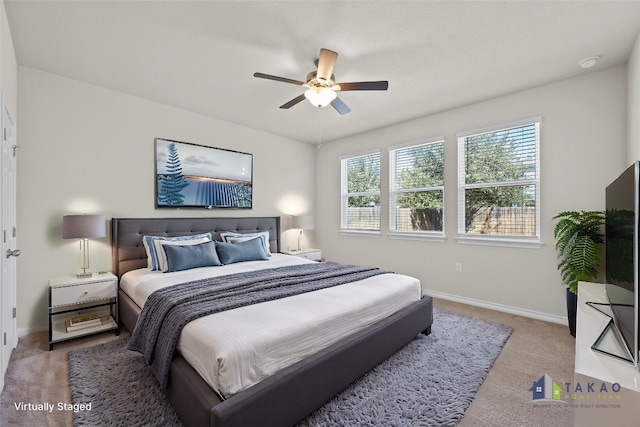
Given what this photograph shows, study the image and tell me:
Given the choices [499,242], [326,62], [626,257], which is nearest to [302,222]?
[499,242]

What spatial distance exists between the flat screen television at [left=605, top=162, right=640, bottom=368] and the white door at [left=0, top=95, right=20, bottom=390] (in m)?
3.55

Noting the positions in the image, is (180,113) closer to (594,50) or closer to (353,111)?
(353,111)

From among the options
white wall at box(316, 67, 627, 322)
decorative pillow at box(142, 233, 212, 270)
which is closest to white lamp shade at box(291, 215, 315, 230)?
white wall at box(316, 67, 627, 322)

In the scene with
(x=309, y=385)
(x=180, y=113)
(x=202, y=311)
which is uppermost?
(x=180, y=113)

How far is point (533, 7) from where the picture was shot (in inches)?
80.7

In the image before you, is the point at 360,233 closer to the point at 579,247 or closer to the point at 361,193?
the point at 361,193

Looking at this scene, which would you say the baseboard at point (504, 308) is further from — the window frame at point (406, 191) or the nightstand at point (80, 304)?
the nightstand at point (80, 304)

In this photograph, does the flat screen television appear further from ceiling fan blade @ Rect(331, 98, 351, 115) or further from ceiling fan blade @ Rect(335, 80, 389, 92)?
ceiling fan blade @ Rect(331, 98, 351, 115)

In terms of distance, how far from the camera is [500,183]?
3.61 meters

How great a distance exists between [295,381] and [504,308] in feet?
10.3

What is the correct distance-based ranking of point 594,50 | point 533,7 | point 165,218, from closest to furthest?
point 533,7 < point 594,50 < point 165,218

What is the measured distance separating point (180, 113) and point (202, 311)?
3.09m

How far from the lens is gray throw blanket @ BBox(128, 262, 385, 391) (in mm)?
1831

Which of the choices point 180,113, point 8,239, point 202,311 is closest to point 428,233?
point 202,311
